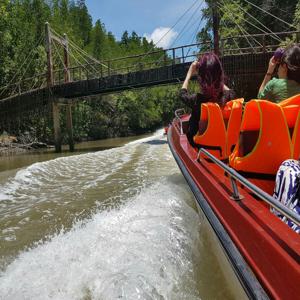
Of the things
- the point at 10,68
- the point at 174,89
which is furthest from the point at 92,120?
the point at 174,89

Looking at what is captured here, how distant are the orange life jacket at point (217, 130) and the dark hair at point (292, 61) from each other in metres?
0.84

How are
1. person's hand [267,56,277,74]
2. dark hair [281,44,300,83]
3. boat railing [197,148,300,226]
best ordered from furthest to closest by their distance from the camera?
person's hand [267,56,277,74], dark hair [281,44,300,83], boat railing [197,148,300,226]

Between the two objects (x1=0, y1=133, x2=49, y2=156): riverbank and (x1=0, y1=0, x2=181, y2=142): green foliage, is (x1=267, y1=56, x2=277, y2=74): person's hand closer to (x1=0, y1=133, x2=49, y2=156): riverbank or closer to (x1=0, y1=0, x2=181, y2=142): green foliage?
(x1=0, y1=133, x2=49, y2=156): riverbank

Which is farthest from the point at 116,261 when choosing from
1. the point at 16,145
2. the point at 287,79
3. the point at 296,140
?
the point at 16,145

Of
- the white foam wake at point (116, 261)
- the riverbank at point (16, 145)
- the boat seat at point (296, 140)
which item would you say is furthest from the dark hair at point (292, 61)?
the riverbank at point (16, 145)

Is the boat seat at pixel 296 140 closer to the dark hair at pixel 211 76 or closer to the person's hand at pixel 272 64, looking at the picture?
the person's hand at pixel 272 64

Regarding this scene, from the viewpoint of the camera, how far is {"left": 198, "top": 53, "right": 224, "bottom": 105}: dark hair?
10.9 feet

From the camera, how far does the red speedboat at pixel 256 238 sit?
1.49m

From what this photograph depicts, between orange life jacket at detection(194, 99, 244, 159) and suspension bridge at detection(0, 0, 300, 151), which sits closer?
orange life jacket at detection(194, 99, 244, 159)

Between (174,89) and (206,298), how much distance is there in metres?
51.7

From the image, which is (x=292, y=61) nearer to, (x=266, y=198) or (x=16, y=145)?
(x=266, y=198)

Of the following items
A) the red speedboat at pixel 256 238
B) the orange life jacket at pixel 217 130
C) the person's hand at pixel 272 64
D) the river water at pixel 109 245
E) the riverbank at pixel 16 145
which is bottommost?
the riverbank at pixel 16 145

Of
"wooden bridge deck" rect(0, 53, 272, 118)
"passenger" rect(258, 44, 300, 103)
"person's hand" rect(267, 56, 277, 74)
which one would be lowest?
"passenger" rect(258, 44, 300, 103)

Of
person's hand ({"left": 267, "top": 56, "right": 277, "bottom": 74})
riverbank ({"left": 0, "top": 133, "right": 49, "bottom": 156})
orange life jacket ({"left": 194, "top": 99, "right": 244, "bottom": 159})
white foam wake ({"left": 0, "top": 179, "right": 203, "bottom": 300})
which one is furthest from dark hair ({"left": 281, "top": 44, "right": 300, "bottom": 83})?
riverbank ({"left": 0, "top": 133, "right": 49, "bottom": 156})
